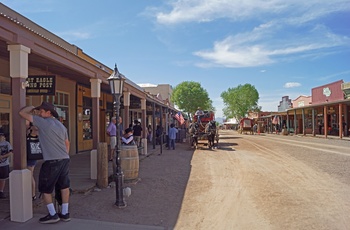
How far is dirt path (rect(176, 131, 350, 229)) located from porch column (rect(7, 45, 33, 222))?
2.63 metres

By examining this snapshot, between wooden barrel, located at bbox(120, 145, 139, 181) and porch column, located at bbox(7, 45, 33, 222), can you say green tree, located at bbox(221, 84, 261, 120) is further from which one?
porch column, located at bbox(7, 45, 33, 222)

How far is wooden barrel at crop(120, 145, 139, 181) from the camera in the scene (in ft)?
26.7

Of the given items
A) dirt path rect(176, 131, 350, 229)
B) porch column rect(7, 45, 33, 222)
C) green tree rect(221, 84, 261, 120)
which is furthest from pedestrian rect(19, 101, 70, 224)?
green tree rect(221, 84, 261, 120)

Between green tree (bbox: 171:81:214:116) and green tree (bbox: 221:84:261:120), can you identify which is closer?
green tree (bbox: 171:81:214:116)

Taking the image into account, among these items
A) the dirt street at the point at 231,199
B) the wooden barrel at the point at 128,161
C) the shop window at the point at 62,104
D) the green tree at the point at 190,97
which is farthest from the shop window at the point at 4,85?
the green tree at the point at 190,97

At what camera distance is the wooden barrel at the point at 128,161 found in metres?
8.13

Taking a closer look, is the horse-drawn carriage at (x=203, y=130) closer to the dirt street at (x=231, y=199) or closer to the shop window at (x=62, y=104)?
the dirt street at (x=231, y=199)

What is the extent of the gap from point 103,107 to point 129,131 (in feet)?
27.1

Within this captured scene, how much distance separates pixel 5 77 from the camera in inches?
372

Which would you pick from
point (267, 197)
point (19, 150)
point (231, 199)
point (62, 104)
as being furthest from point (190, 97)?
point (19, 150)

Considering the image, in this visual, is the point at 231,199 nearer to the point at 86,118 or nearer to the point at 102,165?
the point at 102,165

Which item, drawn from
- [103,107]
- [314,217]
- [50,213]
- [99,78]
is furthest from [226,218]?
[103,107]

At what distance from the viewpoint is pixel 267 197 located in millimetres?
7109

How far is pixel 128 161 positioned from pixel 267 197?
356cm
